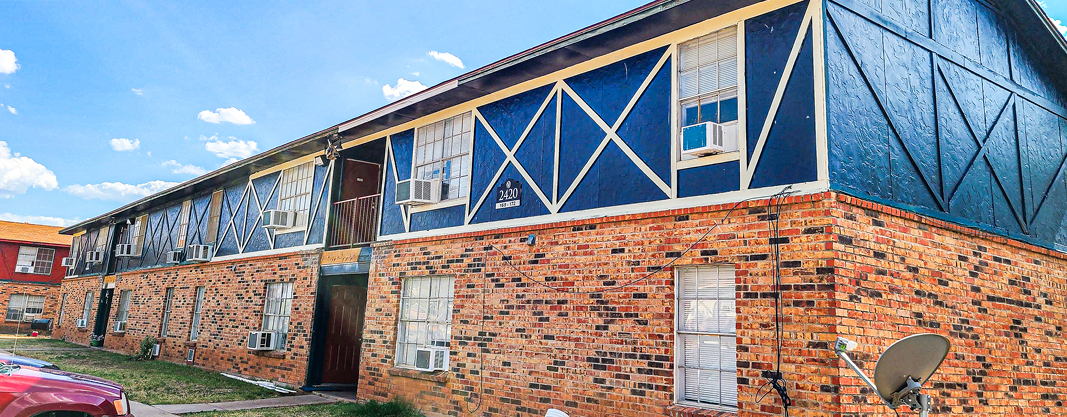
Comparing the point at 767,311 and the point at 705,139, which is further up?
the point at 705,139

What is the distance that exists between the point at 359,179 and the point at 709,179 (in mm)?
9510

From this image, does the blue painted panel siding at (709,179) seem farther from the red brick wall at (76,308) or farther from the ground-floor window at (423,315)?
the red brick wall at (76,308)

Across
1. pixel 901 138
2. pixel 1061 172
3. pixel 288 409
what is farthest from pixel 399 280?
pixel 1061 172

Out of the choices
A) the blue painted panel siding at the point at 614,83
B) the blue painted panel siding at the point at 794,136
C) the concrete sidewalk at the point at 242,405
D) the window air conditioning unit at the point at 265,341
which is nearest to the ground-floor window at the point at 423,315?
the concrete sidewalk at the point at 242,405

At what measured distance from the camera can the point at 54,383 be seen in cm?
638

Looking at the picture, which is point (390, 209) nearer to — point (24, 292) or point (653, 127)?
point (653, 127)

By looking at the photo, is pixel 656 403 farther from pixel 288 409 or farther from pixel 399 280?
pixel 288 409

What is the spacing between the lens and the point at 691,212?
768 cm

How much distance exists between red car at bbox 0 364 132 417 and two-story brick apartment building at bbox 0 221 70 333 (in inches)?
1385

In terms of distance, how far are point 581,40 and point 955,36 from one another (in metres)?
4.97

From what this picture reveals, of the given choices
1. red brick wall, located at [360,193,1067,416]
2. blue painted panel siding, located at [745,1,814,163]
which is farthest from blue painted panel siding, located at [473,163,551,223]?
blue painted panel siding, located at [745,1,814,163]

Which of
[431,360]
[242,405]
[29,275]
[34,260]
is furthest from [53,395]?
[34,260]

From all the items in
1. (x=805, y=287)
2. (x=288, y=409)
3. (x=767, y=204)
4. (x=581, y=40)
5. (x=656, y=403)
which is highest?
(x=581, y=40)

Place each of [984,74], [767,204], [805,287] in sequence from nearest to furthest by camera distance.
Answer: [805,287]
[767,204]
[984,74]
